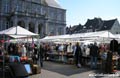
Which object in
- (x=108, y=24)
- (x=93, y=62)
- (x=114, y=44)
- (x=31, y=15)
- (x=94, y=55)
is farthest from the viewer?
(x=108, y=24)

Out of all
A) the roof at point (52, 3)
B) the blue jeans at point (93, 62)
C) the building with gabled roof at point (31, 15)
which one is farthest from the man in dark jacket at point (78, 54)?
the roof at point (52, 3)

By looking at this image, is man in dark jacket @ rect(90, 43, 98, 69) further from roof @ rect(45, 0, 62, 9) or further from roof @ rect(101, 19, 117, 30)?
roof @ rect(101, 19, 117, 30)

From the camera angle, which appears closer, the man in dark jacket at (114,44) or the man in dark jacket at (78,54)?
the man in dark jacket at (114,44)

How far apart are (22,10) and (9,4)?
11.2ft

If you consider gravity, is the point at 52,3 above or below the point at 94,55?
above

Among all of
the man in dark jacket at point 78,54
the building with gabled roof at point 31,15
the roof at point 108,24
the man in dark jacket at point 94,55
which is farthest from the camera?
the roof at point 108,24

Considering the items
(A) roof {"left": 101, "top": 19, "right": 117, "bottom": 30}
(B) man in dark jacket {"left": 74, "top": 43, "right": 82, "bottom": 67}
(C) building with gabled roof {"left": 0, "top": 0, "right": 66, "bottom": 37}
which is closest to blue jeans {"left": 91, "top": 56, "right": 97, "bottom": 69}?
(B) man in dark jacket {"left": 74, "top": 43, "right": 82, "bottom": 67}

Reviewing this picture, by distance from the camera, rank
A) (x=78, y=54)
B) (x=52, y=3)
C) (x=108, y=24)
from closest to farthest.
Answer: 1. (x=78, y=54)
2. (x=52, y=3)
3. (x=108, y=24)

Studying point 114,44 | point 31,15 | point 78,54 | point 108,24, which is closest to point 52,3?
point 31,15

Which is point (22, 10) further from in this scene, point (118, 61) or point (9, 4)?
point (118, 61)

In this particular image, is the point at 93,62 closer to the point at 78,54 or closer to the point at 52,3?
the point at 78,54

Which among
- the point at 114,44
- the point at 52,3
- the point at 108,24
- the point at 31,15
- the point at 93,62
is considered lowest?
the point at 93,62

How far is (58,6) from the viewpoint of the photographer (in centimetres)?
6156

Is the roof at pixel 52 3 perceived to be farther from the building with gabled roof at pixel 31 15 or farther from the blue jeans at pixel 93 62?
the blue jeans at pixel 93 62
